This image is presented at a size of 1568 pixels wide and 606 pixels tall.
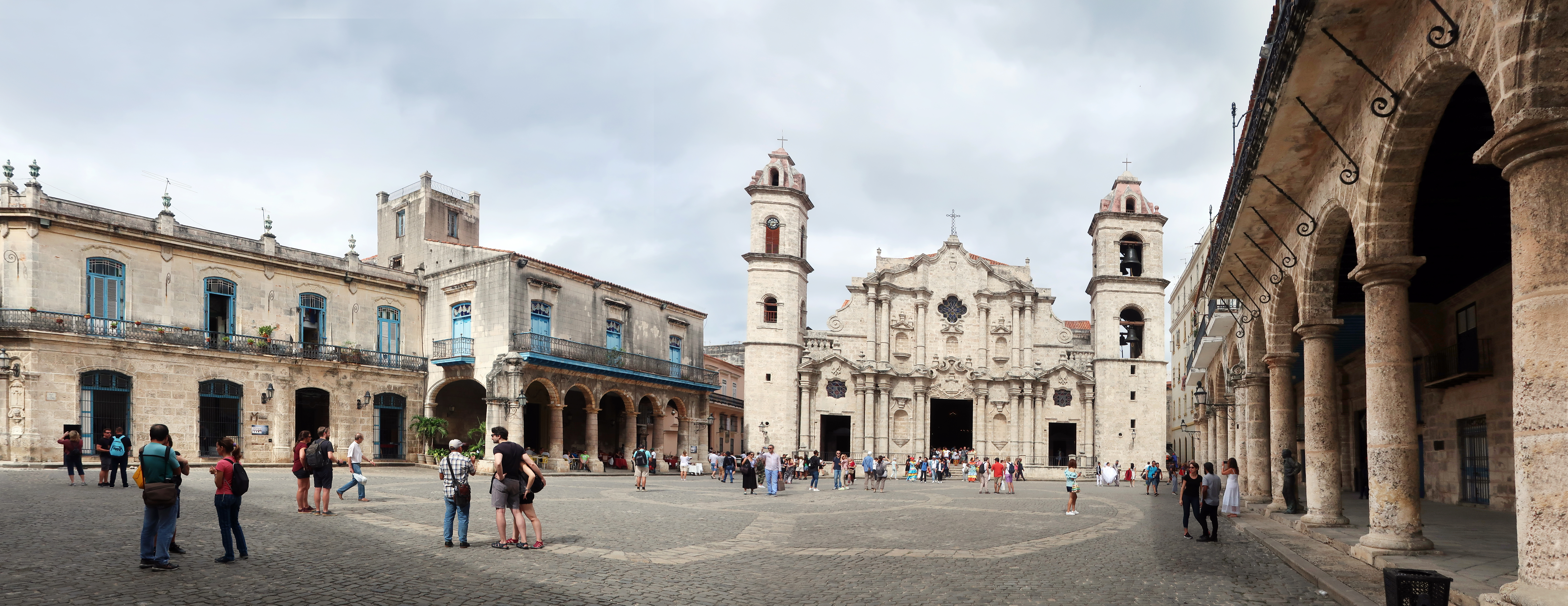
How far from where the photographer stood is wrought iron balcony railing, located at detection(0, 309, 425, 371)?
76.2 ft

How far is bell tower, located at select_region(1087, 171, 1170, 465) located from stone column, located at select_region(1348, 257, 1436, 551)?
3873 cm

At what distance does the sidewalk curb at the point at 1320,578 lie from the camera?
748cm

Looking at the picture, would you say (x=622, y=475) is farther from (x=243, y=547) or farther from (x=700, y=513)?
(x=243, y=547)

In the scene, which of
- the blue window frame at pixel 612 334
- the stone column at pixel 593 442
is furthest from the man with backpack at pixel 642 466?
the blue window frame at pixel 612 334

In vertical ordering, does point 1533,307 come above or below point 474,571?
above

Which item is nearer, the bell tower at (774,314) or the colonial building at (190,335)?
the colonial building at (190,335)

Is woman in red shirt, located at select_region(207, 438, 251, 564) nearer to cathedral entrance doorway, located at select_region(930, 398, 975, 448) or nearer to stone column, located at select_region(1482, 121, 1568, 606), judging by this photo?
stone column, located at select_region(1482, 121, 1568, 606)

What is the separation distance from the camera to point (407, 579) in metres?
8.35

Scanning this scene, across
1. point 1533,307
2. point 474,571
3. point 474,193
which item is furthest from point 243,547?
point 474,193

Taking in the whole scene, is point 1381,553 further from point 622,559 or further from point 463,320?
point 463,320

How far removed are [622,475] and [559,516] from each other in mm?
19374

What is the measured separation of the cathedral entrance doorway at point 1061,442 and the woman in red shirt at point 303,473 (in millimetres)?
41413

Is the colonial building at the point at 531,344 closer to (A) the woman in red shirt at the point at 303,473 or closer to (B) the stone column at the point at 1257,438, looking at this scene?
(A) the woman in red shirt at the point at 303,473

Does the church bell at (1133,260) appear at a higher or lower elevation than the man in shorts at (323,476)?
higher
